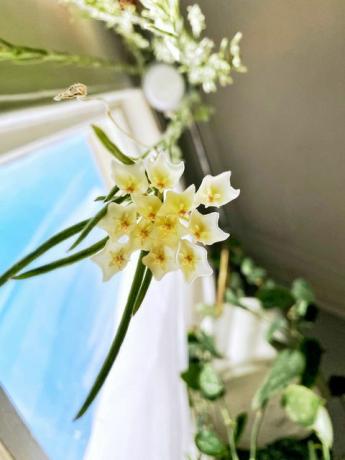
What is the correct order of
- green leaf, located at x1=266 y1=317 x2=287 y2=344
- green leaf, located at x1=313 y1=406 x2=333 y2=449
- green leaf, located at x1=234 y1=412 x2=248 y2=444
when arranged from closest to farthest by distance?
green leaf, located at x1=313 y1=406 x2=333 y2=449 < green leaf, located at x1=234 y1=412 x2=248 y2=444 < green leaf, located at x1=266 y1=317 x2=287 y2=344

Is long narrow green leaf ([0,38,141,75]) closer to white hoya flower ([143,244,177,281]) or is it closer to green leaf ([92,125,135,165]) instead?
green leaf ([92,125,135,165])

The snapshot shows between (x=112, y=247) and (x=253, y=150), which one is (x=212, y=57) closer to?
(x=253, y=150)

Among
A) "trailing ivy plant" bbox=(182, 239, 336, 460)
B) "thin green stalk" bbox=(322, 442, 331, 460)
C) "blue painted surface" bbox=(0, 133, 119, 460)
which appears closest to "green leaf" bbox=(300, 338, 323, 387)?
"trailing ivy plant" bbox=(182, 239, 336, 460)

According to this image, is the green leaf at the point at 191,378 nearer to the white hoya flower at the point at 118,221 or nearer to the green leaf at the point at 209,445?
the green leaf at the point at 209,445

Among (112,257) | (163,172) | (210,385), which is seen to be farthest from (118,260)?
(210,385)

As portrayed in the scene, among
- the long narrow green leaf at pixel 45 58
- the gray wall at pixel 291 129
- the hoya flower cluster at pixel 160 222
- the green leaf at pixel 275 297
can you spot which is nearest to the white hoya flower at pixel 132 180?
the hoya flower cluster at pixel 160 222

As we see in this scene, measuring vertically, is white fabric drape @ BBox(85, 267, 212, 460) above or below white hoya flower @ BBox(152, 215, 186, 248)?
below
